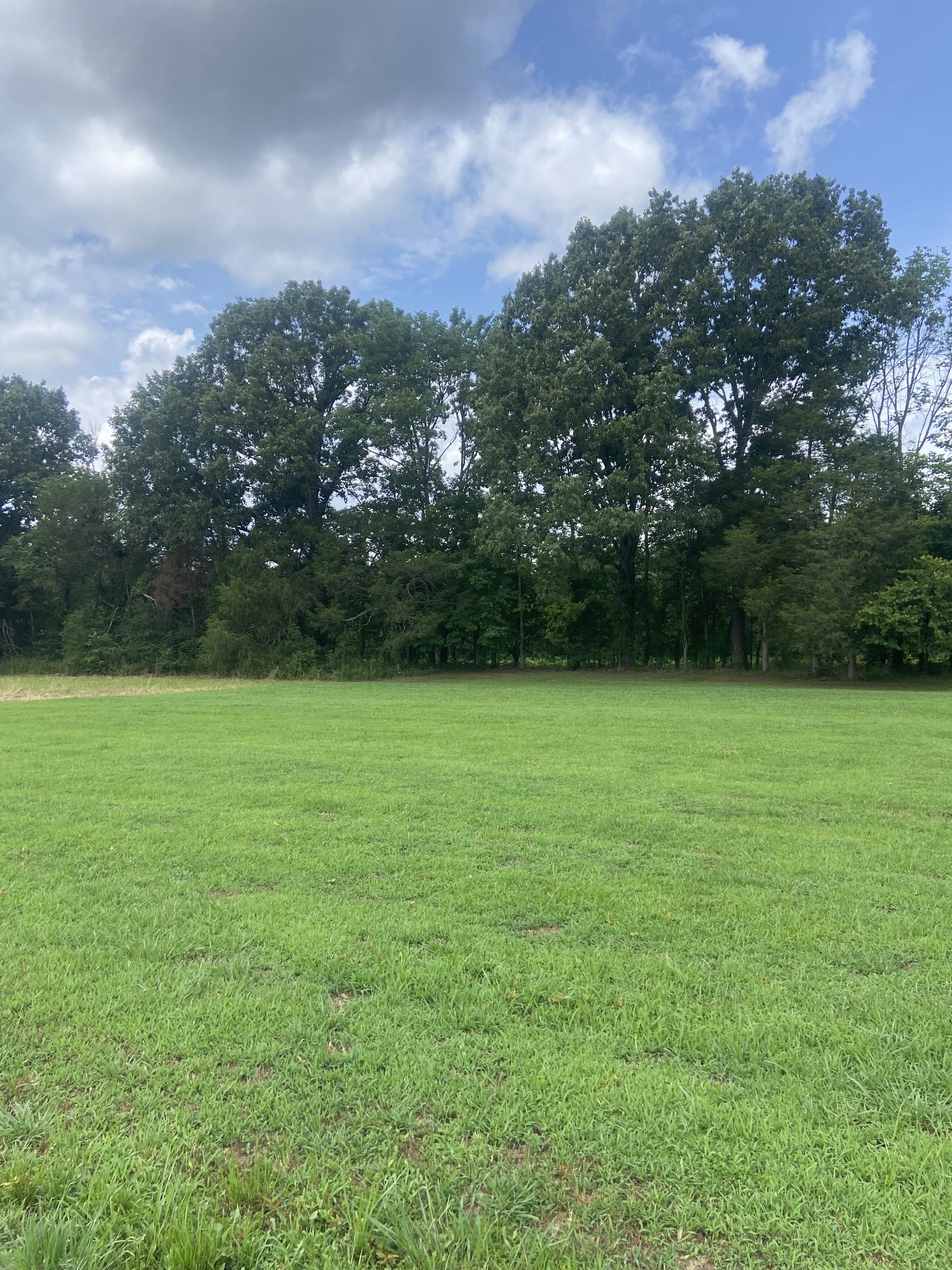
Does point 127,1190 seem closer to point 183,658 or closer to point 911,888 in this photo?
point 911,888

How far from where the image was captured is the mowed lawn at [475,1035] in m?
1.93

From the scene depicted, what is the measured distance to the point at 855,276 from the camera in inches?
1102

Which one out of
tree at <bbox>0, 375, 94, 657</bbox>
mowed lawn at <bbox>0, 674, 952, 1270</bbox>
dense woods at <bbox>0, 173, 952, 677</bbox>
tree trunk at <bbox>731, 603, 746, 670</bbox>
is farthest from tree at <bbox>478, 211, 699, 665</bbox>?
tree at <bbox>0, 375, 94, 657</bbox>

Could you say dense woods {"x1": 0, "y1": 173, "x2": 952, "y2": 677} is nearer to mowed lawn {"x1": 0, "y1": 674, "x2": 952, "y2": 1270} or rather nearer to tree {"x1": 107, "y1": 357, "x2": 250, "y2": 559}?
tree {"x1": 107, "y1": 357, "x2": 250, "y2": 559}

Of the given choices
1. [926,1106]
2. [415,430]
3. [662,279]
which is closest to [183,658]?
[415,430]

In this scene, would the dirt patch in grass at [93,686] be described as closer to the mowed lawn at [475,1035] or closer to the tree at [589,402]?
the tree at [589,402]

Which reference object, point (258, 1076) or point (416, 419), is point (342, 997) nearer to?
point (258, 1076)

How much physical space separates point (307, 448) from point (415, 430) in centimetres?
605

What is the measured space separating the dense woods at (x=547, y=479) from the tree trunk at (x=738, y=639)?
0.16 metres

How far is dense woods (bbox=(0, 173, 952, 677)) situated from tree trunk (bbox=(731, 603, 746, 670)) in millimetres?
164

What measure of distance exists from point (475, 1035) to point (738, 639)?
32178 mm

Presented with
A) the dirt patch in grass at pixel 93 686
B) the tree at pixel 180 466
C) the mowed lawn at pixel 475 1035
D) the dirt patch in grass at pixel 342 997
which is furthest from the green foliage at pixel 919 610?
the tree at pixel 180 466

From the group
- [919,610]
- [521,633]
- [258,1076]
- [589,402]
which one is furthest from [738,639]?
[258,1076]

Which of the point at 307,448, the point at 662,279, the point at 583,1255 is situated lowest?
the point at 583,1255
